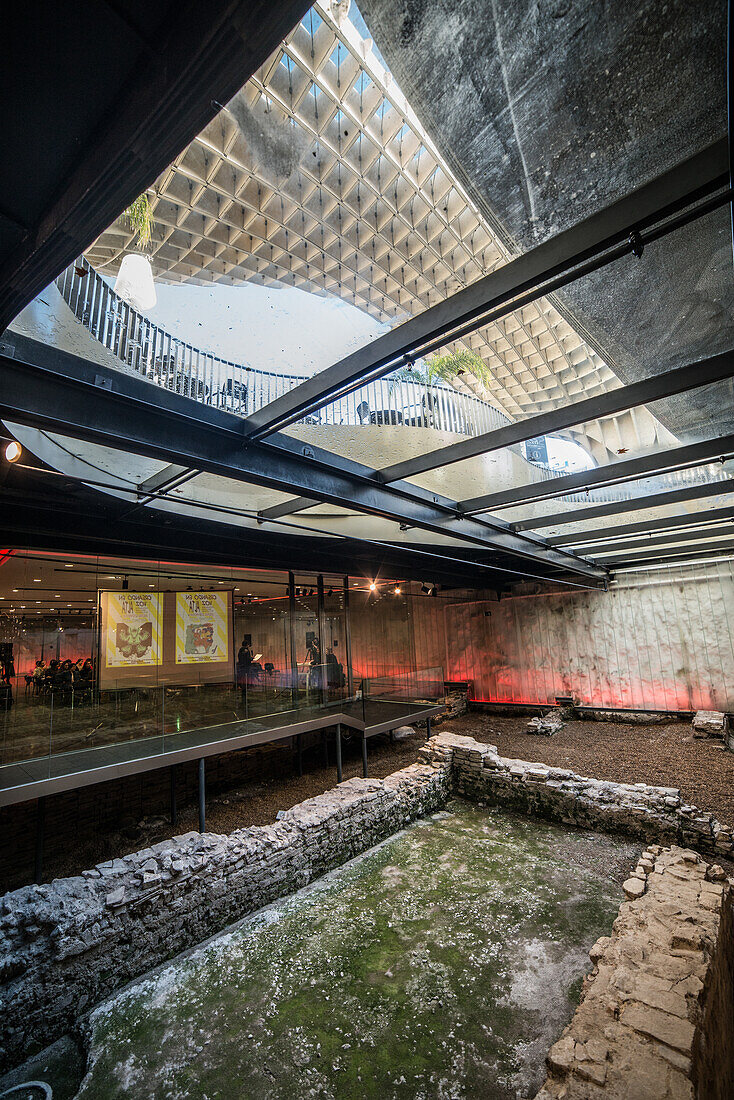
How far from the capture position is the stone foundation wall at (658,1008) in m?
2.76

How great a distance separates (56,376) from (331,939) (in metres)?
6.30

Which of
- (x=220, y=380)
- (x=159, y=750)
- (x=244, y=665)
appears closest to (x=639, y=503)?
(x=220, y=380)

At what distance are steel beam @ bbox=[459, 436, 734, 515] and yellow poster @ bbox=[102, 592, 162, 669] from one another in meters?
3.75

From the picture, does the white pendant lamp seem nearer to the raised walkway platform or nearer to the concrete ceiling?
the concrete ceiling

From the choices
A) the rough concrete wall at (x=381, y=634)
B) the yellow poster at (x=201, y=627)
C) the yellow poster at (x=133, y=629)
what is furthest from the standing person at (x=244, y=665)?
the rough concrete wall at (x=381, y=634)

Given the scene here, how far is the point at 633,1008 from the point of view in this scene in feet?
10.8

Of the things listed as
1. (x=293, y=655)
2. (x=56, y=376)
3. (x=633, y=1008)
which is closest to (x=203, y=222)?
(x=56, y=376)

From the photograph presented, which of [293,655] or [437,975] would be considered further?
[293,655]

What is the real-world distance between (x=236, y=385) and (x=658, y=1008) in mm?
7024

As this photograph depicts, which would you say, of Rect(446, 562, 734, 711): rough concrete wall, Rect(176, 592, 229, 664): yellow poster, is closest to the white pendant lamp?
Rect(176, 592, 229, 664): yellow poster

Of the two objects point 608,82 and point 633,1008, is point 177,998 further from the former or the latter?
point 608,82

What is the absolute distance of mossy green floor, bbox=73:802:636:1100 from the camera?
3.51 metres

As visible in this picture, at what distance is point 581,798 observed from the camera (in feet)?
25.6

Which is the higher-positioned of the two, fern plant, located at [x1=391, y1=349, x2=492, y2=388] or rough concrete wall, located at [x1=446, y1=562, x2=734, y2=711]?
fern plant, located at [x1=391, y1=349, x2=492, y2=388]
